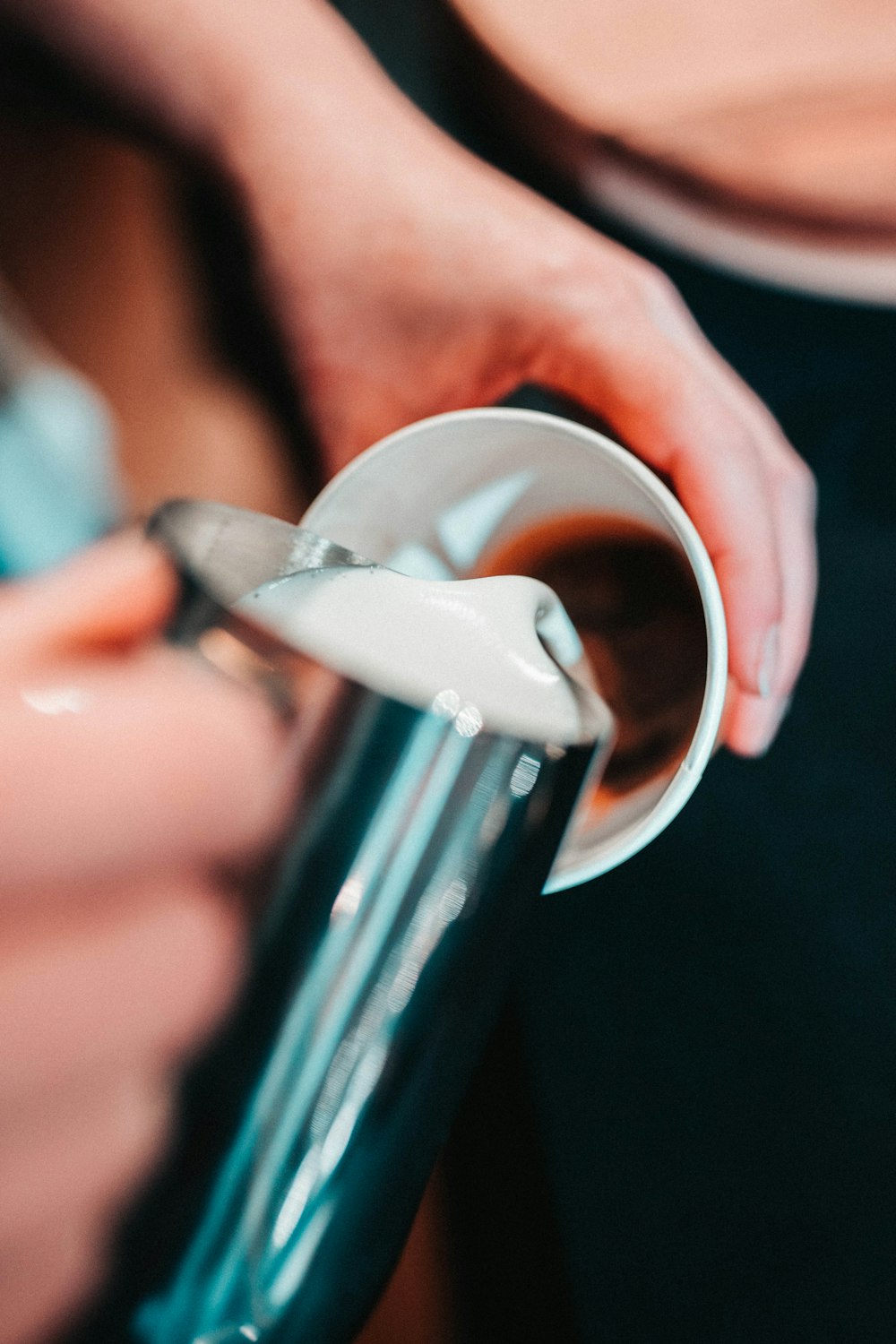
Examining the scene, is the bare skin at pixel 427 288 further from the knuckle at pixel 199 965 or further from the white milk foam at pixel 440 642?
the knuckle at pixel 199 965

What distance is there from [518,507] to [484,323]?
119 mm

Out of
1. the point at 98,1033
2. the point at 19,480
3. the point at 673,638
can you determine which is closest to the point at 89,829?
the point at 98,1033

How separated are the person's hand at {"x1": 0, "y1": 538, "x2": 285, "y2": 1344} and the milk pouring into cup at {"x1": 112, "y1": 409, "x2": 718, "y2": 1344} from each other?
0.01 meters

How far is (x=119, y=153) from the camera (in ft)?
2.46

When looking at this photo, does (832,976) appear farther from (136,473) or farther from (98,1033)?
(136,473)

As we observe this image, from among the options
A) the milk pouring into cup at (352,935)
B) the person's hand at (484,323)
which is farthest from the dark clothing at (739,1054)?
the milk pouring into cup at (352,935)

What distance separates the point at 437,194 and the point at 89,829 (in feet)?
1.56

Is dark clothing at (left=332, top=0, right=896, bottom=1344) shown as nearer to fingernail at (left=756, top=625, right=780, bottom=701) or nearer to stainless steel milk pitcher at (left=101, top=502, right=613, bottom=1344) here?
fingernail at (left=756, top=625, right=780, bottom=701)

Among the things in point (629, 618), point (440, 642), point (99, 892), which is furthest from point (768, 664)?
point (99, 892)

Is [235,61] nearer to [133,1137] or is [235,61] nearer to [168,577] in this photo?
[168,577]

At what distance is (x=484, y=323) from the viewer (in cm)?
50

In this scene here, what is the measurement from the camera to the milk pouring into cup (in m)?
0.22

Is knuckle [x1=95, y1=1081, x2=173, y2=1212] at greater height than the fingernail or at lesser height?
lesser

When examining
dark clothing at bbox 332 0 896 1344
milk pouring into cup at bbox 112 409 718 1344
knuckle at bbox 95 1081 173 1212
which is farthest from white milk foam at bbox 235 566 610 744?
dark clothing at bbox 332 0 896 1344
